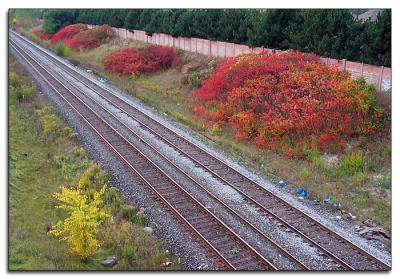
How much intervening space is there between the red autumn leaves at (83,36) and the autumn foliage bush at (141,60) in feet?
41.7

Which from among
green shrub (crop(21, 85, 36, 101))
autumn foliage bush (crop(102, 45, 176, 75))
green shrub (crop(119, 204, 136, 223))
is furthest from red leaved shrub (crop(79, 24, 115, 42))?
green shrub (crop(119, 204, 136, 223))

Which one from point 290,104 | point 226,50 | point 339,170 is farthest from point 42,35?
point 339,170

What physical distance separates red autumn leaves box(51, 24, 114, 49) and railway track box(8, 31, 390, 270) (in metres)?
33.4

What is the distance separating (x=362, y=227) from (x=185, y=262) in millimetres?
6132

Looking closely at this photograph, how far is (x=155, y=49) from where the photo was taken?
4234 centimetres

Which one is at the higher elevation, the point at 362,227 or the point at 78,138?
the point at 78,138

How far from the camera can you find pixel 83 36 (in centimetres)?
5631

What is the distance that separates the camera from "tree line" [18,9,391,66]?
23578 millimetres

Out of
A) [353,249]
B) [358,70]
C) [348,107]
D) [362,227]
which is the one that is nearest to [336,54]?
[358,70]

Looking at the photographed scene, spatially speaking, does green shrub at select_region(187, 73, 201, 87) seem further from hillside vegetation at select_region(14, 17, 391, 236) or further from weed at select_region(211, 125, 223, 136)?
weed at select_region(211, 125, 223, 136)

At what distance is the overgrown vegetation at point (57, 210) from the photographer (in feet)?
37.8

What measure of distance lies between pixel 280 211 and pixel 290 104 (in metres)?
9.22

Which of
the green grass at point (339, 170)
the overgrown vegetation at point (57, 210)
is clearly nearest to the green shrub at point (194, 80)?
→ the green grass at point (339, 170)

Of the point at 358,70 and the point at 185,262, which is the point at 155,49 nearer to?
the point at 358,70
